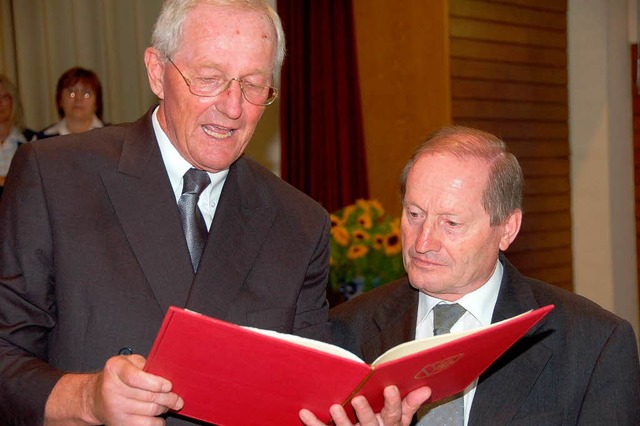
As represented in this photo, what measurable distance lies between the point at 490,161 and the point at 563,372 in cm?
54

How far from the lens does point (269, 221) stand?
2219 millimetres

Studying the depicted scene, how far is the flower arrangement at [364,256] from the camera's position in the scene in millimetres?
3965

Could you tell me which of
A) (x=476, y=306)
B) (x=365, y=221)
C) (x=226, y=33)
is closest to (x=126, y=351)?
(x=226, y=33)

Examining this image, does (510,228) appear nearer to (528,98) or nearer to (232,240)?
(232,240)

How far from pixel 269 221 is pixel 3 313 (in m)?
0.64

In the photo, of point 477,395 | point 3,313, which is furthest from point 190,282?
point 477,395

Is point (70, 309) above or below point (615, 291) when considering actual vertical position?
above

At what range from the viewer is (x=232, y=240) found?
2.11 meters

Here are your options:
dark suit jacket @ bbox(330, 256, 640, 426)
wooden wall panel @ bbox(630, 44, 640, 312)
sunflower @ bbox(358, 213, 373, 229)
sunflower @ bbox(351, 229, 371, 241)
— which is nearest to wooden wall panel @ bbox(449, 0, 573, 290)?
wooden wall panel @ bbox(630, 44, 640, 312)

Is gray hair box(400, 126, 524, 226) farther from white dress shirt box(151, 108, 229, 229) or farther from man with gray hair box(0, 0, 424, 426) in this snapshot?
white dress shirt box(151, 108, 229, 229)

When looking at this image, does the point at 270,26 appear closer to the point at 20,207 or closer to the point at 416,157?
the point at 416,157

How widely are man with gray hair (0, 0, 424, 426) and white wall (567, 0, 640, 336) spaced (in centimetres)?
485

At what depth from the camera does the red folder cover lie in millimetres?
1588

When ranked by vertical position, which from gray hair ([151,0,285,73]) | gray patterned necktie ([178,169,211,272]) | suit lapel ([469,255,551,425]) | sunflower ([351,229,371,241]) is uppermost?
gray hair ([151,0,285,73])
